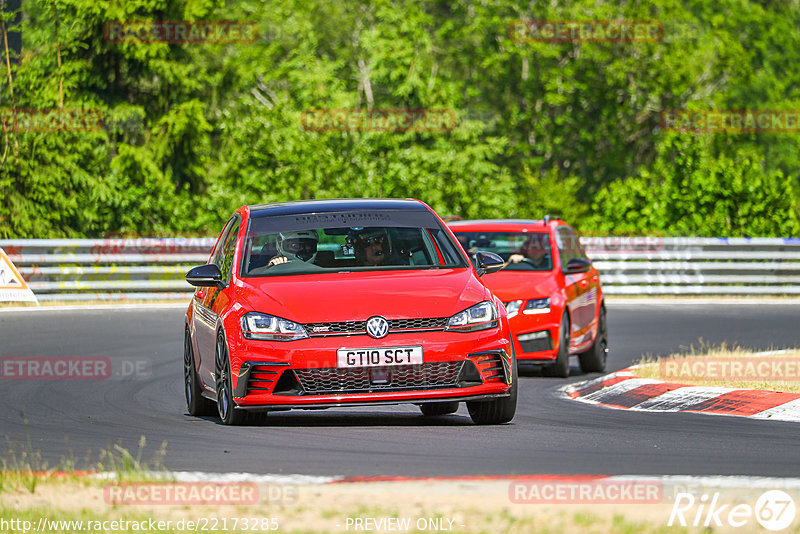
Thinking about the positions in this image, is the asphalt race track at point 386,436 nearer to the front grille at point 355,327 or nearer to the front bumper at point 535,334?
the front bumper at point 535,334

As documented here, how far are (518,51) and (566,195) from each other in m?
9.87

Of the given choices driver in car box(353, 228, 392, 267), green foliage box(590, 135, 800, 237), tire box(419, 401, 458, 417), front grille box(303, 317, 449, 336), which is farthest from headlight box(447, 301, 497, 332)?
green foliage box(590, 135, 800, 237)

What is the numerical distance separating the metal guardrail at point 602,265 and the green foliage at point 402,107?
2338mm

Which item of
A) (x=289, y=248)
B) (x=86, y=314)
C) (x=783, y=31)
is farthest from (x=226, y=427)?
(x=783, y=31)

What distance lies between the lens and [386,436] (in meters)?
9.73

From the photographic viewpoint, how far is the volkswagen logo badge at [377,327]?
9.76 metres

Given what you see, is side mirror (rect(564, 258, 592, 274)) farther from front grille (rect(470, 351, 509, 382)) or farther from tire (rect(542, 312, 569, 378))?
front grille (rect(470, 351, 509, 382))

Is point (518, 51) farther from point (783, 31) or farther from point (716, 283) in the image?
point (716, 283)

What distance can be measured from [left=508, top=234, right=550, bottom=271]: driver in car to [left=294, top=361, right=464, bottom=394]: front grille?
6.27m

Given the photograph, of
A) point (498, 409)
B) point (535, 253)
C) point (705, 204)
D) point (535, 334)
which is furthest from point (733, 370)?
→ point (705, 204)

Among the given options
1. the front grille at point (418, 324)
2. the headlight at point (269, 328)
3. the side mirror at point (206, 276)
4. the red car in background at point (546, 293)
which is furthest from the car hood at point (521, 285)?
the headlight at point (269, 328)

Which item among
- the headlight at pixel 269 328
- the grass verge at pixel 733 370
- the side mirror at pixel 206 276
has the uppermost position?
the side mirror at pixel 206 276

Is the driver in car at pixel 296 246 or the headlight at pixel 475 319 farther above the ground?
the driver in car at pixel 296 246

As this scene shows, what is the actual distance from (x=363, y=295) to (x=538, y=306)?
5582 millimetres
